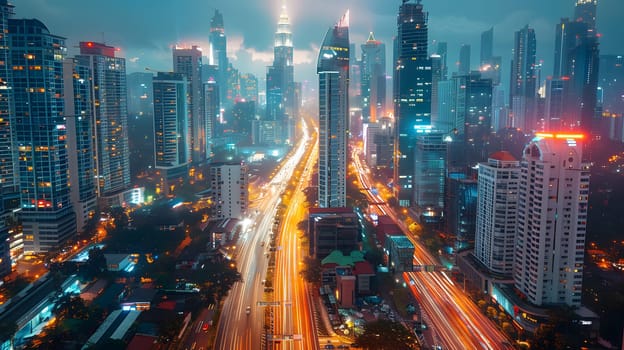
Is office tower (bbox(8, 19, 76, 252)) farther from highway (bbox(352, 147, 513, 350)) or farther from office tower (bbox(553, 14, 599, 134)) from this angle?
office tower (bbox(553, 14, 599, 134))

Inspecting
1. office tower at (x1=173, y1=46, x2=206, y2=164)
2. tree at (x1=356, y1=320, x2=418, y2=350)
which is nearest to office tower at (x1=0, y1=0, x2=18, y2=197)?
office tower at (x1=173, y1=46, x2=206, y2=164)

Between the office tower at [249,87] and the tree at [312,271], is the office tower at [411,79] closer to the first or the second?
the tree at [312,271]

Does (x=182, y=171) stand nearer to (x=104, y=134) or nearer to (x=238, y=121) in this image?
(x=104, y=134)

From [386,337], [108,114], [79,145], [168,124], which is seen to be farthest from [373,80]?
[386,337]

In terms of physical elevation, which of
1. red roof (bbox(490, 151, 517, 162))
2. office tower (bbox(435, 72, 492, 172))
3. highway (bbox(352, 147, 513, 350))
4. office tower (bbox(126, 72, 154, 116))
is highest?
office tower (bbox(126, 72, 154, 116))

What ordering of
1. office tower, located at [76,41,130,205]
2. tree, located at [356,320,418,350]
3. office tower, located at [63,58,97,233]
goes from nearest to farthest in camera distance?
tree, located at [356,320,418,350], office tower, located at [63,58,97,233], office tower, located at [76,41,130,205]

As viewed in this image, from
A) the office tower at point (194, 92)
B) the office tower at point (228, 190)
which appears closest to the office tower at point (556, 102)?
the office tower at point (228, 190)

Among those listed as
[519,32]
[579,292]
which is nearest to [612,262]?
[579,292]
